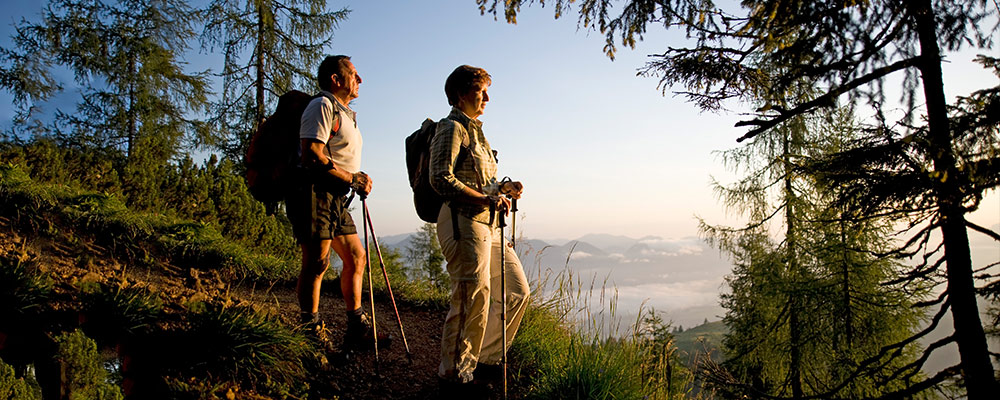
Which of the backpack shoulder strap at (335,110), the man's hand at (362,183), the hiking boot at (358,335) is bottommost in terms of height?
the hiking boot at (358,335)

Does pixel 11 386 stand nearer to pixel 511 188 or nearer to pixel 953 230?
pixel 511 188

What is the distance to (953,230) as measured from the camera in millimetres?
2824

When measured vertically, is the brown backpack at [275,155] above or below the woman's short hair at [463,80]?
below

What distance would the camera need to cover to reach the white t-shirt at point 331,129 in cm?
315

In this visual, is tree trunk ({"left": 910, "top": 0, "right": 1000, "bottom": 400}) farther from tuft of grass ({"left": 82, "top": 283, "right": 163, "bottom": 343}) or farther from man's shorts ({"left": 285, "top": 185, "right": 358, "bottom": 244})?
tuft of grass ({"left": 82, "top": 283, "right": 163, "bottom": 343})

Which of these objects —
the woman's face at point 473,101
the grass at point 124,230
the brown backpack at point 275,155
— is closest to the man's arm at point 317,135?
the brown backpack at point 275,155

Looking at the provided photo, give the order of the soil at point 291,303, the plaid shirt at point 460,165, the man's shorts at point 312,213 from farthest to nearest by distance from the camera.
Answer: the soil at point 291,303 < the man's shorts at point 312,213 < the plaid shirt at point 460,165

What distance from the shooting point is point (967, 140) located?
7.80ft

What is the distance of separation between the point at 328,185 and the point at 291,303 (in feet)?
7.21

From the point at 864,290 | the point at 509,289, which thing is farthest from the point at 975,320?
the point at 864,290

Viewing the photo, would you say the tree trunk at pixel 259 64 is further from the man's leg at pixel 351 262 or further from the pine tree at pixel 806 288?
the pine tree at pixel 806 288

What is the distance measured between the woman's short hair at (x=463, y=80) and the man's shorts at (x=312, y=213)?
3.52 feet

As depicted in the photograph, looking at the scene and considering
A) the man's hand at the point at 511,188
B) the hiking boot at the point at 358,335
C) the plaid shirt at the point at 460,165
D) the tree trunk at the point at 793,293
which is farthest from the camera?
the tree trunk at the point at 793,293

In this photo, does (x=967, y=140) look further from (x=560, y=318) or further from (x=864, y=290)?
(x=864, y=290)
